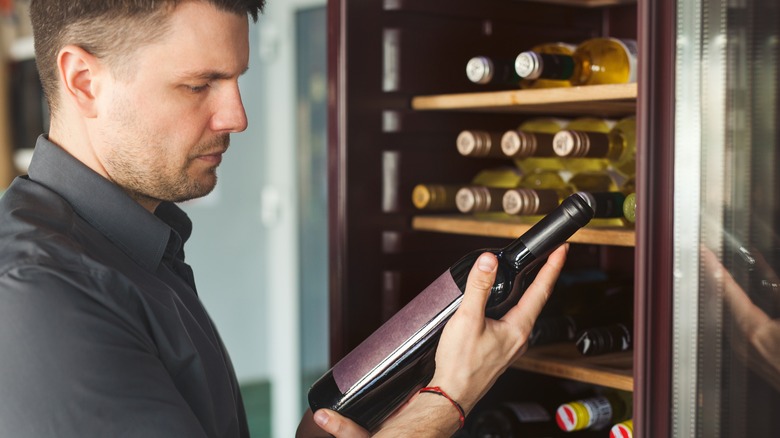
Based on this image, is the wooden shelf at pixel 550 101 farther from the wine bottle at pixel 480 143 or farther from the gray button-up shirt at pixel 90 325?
the gray button-up shirt at pixel 90 325

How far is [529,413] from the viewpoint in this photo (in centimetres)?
153

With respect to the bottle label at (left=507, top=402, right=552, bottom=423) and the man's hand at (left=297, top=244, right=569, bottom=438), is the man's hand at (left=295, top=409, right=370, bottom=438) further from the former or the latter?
the bottle label at (left=507, top=402, right=552, bottom=423)

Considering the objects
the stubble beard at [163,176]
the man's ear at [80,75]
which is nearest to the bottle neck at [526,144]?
the stubble beard at [163,176]

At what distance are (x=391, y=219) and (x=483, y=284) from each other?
0.48 metres

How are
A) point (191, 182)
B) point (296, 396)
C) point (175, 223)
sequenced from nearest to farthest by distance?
point (191, 182) → point (175, 223) → point (296, 396)

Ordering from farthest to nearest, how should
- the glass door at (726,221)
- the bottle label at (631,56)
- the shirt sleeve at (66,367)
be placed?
the bottle label at (631,56), the glass door at (726,221), the shirt sleeve at (66,367)

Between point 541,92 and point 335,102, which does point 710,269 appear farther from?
point 335,102

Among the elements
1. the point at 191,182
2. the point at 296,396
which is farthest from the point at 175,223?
the point at 296,396

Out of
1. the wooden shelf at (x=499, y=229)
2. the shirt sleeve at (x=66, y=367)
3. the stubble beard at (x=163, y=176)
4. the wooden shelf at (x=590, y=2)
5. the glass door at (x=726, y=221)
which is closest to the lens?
the shirt sleeve at (x=66, y=367)

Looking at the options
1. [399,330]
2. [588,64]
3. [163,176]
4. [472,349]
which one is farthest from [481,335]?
[588,64]

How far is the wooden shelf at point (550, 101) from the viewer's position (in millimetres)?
1202

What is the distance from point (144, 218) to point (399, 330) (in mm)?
376

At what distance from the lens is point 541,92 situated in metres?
1.29

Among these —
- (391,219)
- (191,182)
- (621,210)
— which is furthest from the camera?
(391,219)
